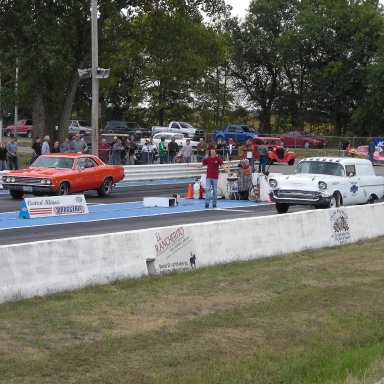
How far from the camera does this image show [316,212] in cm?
1648

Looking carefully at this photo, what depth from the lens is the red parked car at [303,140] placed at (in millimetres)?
60594

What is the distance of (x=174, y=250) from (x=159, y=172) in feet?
75.4

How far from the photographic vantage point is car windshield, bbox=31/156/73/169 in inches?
1024

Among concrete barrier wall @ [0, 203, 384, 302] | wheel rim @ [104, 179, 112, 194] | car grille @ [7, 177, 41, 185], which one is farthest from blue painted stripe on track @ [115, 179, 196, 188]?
concrete barrier wall @ [0, 203, 384, 302]

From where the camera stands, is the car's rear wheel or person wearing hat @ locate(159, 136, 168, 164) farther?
person wearing hat @ locate(159, 136, 168, 164)

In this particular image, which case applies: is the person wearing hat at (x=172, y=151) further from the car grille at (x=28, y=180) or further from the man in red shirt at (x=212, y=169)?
the man in red shirt at (x=212, y=169)

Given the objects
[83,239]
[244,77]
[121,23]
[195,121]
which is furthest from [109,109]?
[83,239]

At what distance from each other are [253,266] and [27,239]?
5.53 metres

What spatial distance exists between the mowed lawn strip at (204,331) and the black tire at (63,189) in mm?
12704

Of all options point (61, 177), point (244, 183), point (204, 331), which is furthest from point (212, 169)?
point (204, 331)

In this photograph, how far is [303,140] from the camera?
6147 centimetres

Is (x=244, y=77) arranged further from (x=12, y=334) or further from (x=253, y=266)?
(x=12, y=334)

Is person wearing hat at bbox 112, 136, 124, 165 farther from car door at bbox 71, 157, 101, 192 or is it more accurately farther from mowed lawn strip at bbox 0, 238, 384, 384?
mowed lawn strip at bbox 0, 238, 384, 384

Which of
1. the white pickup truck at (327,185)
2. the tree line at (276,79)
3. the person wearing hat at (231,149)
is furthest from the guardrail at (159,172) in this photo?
the tree line at (276,79)
